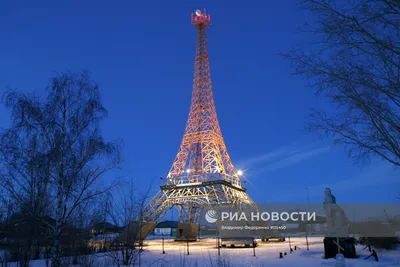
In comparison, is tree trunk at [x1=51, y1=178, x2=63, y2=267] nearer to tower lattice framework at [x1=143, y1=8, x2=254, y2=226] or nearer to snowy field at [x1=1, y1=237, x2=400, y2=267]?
snowy field at [x1=1, y1=237, x2=400, y2=267]

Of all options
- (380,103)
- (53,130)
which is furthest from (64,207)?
(380,103)

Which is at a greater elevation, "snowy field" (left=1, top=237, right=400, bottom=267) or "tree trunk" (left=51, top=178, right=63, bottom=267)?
"tree trunk" (left=51, top=178, right=63, bottom=267)

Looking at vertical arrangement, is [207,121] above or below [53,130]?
above

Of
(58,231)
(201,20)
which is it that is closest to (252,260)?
(58,231)

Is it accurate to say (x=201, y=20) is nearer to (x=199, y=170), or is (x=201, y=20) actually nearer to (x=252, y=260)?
(x=199, y=170)

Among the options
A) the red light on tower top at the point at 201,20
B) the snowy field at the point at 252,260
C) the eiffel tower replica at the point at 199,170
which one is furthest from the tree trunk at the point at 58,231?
the red light on tower top at the point at 201,20

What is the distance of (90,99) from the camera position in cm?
1292

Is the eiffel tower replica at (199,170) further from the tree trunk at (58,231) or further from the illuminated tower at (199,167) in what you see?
the tree trunk at (58,231)

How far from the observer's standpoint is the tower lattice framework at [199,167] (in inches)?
1571

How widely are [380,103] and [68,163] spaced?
1047 cm

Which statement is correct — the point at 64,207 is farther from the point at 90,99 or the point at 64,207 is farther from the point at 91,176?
the point at 90,99

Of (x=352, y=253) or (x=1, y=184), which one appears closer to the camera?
(x=1, y=184)

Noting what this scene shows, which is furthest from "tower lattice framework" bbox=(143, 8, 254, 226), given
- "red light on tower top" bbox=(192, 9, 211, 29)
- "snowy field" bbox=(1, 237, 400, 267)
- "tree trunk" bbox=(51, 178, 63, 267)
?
"tree trunk" bbox=(51, 178, 63, 267)

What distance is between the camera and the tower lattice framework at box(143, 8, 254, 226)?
39906 mm
